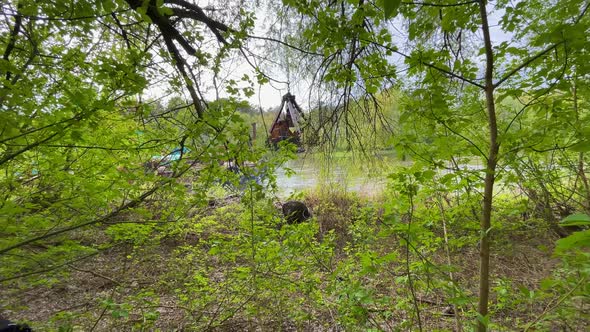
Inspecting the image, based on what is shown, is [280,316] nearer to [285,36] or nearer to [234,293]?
[234,293]

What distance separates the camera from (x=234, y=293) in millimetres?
2445

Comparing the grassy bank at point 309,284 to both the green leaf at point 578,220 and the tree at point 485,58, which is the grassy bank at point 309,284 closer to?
the tree at point 485,58

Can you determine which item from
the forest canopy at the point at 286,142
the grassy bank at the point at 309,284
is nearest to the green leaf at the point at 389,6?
the forest canopy at the point at 286,142

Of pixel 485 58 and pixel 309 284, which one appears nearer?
pixel 485 58

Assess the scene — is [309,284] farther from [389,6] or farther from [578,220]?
[389,6]

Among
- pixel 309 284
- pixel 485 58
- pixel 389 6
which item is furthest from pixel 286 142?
pixel 389 6

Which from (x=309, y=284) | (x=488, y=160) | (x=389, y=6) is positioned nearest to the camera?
(x=389, y=6)

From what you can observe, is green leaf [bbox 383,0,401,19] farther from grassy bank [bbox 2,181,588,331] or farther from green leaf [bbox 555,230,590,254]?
grassy bank [bbox 2,181,588,331]

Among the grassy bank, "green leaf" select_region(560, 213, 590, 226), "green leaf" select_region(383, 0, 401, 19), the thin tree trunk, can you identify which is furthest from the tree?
"green leaf" select_region(560, 213, 590, 226)

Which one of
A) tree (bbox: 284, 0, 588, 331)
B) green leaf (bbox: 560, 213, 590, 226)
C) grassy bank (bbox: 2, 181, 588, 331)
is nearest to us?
green leaf (bbox: 560, 213, 590, 226)

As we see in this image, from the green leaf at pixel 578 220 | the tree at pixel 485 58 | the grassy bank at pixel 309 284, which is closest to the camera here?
the green leaf at pixel 578 220

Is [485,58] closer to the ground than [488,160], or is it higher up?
higher up

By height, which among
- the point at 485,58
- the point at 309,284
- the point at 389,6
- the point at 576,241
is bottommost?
the point at 309,284

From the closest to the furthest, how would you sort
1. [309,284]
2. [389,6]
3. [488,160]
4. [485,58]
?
[389,6], [488,160], [485,58], [309,284]
